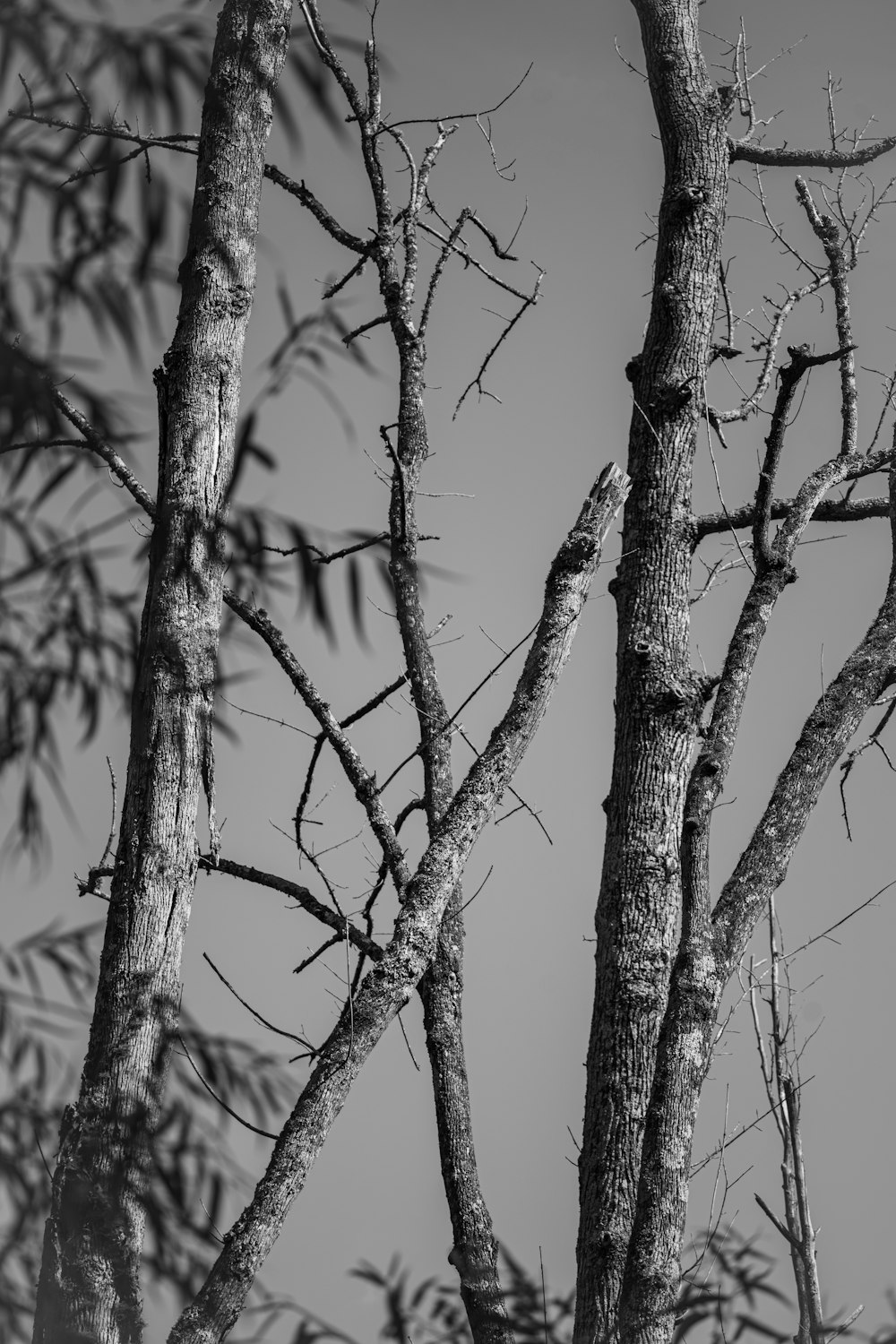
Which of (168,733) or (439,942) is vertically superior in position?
(439,942)

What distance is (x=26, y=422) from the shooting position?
6.52 ft

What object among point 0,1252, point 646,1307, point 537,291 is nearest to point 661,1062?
point 646,1307

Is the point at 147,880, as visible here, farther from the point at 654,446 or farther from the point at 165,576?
the point at 654,446

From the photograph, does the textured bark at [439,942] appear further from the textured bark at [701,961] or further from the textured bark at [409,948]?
the textured bark at [701,961]

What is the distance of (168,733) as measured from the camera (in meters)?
2.49

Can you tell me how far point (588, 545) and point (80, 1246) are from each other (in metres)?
2.17

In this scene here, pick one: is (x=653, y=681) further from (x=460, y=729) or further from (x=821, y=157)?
(x=821, y=157)

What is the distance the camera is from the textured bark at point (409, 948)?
264 centimetres

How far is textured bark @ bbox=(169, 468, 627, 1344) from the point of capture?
104 inches

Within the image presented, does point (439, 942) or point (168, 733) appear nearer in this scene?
point (168, 733)

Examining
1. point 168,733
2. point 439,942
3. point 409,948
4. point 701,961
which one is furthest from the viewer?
point 439,942

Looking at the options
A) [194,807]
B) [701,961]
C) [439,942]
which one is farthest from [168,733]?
[439,942]

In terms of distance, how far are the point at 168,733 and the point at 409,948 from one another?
987 millimetres

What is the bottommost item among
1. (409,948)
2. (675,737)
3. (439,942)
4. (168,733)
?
(409,948)
